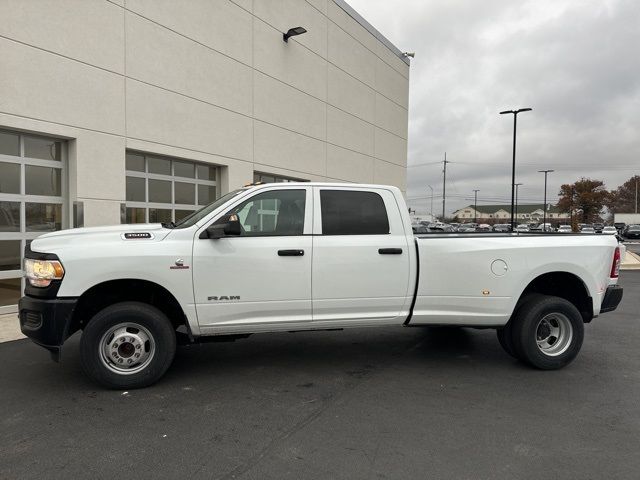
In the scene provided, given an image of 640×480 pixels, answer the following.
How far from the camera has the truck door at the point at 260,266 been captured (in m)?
4.65

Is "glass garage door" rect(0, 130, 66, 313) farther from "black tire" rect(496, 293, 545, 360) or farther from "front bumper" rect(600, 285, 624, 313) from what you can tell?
"front bumper" rect(600, 285, 624, 313)

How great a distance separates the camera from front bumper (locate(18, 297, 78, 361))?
4273 mm

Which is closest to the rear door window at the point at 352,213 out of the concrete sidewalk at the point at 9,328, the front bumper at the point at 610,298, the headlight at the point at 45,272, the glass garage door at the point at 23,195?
the headlight at the point at 45,272

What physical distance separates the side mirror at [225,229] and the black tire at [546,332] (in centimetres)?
316

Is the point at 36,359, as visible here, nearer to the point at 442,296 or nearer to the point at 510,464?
the point at 442,296

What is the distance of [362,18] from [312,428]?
18835 millimetres

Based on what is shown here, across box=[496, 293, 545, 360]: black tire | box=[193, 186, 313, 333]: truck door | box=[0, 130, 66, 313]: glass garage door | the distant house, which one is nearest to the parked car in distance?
box=[496, 293, 545, 360]: black tire

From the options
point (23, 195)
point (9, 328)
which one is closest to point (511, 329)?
point (9, 328)

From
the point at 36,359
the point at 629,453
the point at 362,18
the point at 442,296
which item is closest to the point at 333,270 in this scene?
the point at 442,296

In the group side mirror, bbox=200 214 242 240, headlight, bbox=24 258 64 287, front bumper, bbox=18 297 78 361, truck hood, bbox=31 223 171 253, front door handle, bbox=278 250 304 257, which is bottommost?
front bumper, bbox=18 297 78 361

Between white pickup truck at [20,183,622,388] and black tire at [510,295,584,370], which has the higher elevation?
white pickup truck at [20,183,622,388]

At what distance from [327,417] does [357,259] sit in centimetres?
162

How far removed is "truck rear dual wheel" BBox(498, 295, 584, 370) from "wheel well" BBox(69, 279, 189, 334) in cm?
350

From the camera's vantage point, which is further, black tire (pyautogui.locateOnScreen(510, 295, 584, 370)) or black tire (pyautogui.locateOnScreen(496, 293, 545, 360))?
black tire (pyautogui.locateOnScreen(496, 293, 545, 360))
